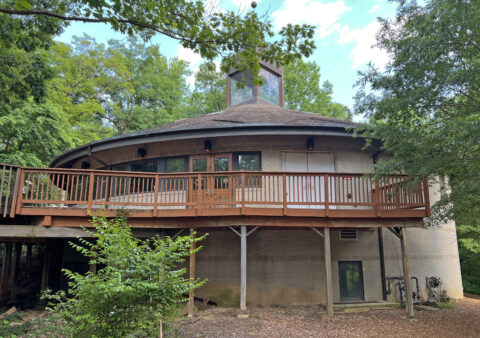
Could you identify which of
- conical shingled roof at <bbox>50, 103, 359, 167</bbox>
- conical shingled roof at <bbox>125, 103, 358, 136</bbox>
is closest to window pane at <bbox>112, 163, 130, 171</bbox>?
conical shingled roof at <bbox>50, 103, 359, 167</bbox>

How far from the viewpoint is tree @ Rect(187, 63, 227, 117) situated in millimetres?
29297

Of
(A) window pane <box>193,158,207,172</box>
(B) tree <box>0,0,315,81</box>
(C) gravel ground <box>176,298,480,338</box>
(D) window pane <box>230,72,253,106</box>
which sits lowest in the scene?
(C) gravel ground <box>176,298,480,338</box>

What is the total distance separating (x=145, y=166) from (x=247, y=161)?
357cm

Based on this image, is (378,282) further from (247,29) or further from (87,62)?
(87,62)

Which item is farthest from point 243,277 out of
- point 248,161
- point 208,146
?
point 208,146

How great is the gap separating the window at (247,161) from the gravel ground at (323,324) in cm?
407

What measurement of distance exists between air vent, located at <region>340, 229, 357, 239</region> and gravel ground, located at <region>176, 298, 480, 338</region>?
7.35ft

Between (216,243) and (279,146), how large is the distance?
11.5 feet

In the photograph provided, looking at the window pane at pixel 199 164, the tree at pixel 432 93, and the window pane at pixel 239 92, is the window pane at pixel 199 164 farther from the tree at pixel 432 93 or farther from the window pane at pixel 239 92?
the window pane at pixel 239 92

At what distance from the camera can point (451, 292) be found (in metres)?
11.3

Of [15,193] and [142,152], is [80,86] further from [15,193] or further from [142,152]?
[15,193]

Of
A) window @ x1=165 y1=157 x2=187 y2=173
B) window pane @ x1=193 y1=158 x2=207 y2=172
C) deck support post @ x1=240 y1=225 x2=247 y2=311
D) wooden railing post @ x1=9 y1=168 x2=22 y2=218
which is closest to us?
wooden railing post @ x1=9 y1=168 x2=22 y2=218

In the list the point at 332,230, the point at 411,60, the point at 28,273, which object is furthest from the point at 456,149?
the point at 28,273

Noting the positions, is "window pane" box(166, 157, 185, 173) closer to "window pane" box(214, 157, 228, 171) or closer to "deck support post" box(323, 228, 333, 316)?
"window pane" box(214, 157, 228, 171)
